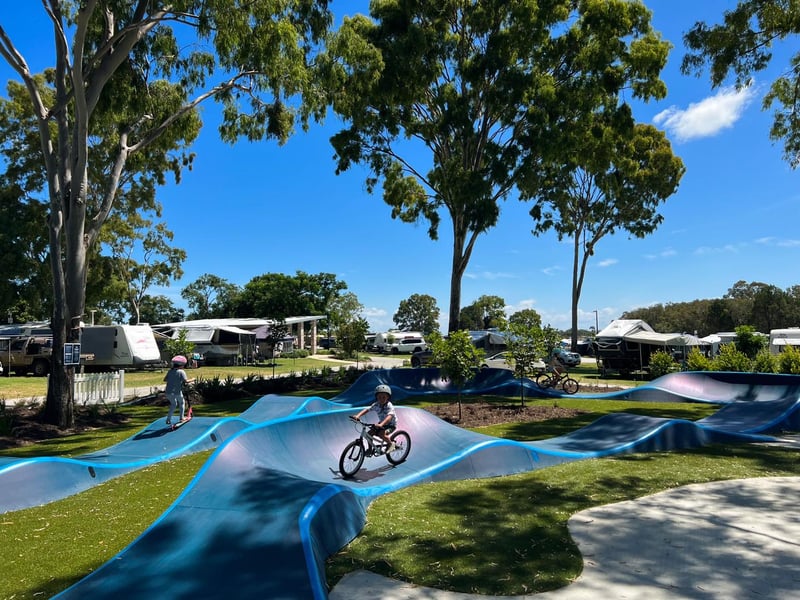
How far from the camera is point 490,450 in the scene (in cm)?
788

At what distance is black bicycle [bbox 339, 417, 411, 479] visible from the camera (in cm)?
763

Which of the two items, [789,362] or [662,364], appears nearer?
[789,362]

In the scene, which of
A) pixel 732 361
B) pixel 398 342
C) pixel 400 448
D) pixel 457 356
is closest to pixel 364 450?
pixel 400 448

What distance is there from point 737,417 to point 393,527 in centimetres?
1026

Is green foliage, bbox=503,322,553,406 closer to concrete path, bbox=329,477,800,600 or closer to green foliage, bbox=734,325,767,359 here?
concrete path, bbox=329,477,800,600

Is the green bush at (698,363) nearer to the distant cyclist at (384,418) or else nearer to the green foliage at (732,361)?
the green foliage at (732,361)

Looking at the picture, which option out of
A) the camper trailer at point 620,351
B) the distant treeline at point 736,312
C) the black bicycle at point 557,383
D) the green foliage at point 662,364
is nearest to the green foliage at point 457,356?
the black bicycle at point 557,383

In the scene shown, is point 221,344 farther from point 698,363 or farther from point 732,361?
point 732,361

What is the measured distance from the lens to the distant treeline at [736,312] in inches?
2452

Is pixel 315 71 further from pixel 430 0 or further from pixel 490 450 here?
pixel 490 450

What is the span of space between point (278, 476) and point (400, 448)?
2.93m

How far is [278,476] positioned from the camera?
575 centimetres

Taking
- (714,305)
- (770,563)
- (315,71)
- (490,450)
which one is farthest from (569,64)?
(714,305)

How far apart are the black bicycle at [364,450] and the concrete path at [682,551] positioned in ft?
10.3
